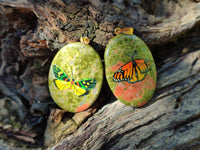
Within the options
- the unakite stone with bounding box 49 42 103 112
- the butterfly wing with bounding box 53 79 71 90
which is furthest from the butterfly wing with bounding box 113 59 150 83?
the butterfly wing with bounding box 53 79 71 90

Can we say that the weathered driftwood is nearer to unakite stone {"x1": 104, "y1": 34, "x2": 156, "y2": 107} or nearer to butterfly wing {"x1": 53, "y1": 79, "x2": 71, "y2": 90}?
unakite stone {"x1": 104, "y1": 34, "x2": 156, "y2": 107}

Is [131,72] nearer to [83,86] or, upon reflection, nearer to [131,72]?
[131,72]

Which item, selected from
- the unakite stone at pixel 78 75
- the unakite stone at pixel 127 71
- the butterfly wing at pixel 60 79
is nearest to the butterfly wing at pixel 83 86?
the unakite stone at pixel 78 75

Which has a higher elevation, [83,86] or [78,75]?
[78,75]

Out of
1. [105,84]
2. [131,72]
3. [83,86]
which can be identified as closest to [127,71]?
[131,72]

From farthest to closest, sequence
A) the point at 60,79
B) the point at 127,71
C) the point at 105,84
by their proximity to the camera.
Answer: the point at 105,84 < the point at 60,79 < the point at 127,71

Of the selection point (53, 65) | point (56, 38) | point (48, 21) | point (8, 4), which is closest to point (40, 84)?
point (53, 65)

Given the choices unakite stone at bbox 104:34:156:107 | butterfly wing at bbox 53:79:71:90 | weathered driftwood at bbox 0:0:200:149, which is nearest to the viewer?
weathered driftwood at bbox 0:0:200:149
